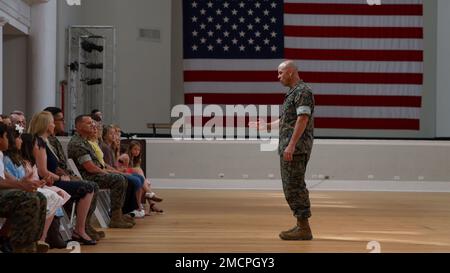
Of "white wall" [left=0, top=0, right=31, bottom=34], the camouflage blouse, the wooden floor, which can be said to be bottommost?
the wooden floor

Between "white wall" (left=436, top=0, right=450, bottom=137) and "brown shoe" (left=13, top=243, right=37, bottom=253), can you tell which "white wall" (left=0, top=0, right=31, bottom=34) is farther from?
"white wall" (left=436, top=0, right=450, bottom=137)

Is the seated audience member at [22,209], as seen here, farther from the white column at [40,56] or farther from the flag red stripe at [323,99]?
the flag red stripe at [323,99]

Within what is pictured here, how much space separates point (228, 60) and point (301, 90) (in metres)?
11.3

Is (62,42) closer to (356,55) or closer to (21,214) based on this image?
(356,55)

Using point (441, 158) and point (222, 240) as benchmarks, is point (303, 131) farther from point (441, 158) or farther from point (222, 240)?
point (441, 158)

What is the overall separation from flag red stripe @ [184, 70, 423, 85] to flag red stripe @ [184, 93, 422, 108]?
0.34m

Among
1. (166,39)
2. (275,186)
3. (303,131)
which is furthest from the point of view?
(166,39)

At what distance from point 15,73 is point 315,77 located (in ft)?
22.8

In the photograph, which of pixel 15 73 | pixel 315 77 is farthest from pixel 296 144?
pixel 315 77

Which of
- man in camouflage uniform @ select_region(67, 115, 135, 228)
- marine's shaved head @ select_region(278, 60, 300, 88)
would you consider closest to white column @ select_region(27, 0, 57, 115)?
man in camouflage uniform @ select_region(67, 115, 135, 228)

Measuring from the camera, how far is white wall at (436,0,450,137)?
714 inches

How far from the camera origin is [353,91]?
18125 millimetres

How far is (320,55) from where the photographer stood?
18.0 metres
